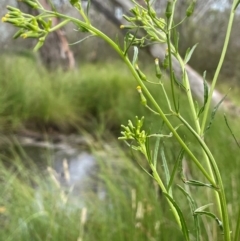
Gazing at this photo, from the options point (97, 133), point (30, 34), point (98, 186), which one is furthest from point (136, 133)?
point (97, 133)

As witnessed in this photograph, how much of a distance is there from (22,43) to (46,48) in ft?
4.36

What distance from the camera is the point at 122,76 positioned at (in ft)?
16.0

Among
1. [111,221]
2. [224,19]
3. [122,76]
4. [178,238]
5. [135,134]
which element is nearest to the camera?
[135,134]

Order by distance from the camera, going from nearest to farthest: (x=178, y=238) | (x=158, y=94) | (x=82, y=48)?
(x=178, y=238) → (x=158, y=94) → (x=82, y=48)

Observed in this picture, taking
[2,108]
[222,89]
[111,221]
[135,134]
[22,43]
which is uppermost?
[135,134]

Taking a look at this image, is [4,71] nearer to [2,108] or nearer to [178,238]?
[2,108]

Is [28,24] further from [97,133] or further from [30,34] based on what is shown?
[97,133]

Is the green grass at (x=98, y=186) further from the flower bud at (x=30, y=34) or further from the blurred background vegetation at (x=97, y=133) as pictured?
the flower bud at (x=30, y=34)

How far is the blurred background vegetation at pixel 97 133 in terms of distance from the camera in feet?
3.96

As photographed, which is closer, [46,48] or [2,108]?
[2,108]

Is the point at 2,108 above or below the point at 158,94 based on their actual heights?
below

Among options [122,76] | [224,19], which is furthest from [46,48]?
[224,19]

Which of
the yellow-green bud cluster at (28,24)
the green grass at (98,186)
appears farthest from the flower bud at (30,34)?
the green grass at (98,186)

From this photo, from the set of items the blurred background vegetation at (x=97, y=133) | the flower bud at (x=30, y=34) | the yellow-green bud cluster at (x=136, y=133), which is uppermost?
the flower bud at (x=30, y=34)
